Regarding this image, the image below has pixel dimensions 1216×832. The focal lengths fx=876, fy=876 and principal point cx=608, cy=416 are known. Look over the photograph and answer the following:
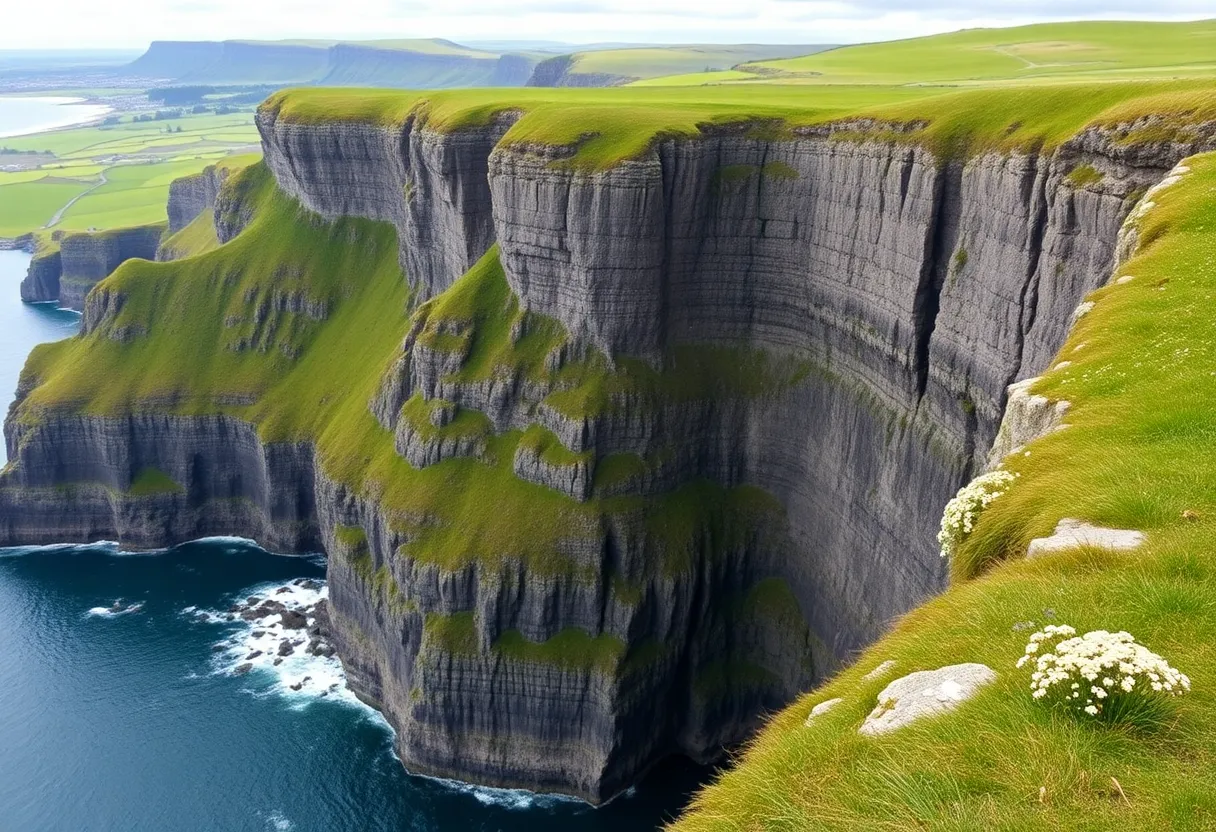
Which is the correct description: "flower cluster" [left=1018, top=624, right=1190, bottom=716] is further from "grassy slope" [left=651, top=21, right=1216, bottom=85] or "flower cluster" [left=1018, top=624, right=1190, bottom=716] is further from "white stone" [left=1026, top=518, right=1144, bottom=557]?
"grassy slope" [left=651, top=21, right=1216, bottom=85]

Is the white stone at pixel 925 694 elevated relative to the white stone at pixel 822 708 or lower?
elevated

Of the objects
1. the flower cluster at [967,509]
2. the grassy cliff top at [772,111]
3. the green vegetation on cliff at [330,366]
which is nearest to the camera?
the flower cluster at [967,509]

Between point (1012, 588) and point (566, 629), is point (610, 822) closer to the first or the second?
point (566, 629)

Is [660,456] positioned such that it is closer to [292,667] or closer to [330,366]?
[292,667]

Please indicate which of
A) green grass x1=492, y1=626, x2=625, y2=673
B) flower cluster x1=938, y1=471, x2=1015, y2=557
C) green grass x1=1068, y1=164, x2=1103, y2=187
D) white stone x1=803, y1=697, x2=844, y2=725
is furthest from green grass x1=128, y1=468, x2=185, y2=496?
white stone x1=803, y1=697, x2=844, y2=725

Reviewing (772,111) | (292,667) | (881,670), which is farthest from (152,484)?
(881,670)

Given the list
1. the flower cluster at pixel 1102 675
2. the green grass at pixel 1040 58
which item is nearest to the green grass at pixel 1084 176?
the flower cluster at pixel 1102 675

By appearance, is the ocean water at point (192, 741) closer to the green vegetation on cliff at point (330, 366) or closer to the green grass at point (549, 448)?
the green vegetation on cliff at point (330, 366)
